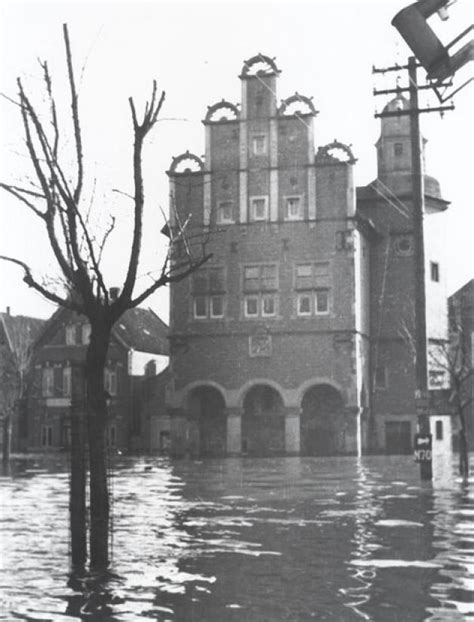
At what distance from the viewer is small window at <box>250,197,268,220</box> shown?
48.9 metres

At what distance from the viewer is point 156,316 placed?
7006cm

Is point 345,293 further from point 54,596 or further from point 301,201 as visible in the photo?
point 54,596

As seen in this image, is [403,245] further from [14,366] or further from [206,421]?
[14,366]

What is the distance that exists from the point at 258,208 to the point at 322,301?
590 cm

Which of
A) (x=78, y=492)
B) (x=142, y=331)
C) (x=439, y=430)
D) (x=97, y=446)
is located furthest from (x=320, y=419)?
(x=78, y=492)

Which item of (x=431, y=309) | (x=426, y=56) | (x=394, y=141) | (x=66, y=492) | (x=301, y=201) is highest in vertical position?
(x=394, y=141)

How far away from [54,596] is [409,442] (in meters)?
42.3

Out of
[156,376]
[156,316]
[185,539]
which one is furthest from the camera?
[156,316]

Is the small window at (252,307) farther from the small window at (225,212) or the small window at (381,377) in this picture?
the small window at (381,377)

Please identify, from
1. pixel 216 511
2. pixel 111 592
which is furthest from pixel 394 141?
pixel 111 592

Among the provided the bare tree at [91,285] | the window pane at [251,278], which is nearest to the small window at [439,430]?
the window pane at [251,278]

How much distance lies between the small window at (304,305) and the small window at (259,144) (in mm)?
7784

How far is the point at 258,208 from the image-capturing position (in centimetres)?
4916

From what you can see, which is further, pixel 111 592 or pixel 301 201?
pixel 301 201
